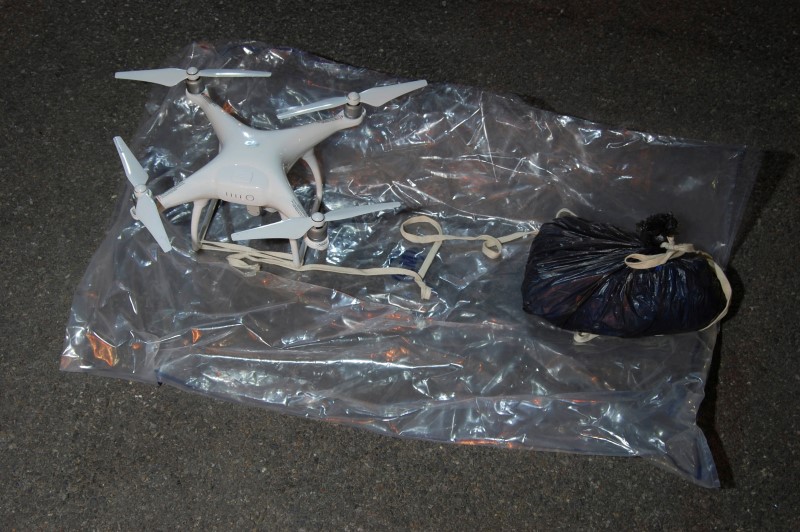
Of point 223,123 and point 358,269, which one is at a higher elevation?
point 223,123

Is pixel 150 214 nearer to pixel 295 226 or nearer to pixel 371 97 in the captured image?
pixel 295 226

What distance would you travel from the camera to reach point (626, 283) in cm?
102

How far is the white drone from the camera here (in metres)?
1.01

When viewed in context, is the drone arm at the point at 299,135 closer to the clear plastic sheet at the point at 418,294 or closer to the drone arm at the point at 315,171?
the drone arm at the point at 315,171

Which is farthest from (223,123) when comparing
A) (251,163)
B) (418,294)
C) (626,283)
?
(626,283)

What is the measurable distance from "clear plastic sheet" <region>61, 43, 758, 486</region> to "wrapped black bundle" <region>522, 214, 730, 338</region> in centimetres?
7

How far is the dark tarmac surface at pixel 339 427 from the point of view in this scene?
1.04m

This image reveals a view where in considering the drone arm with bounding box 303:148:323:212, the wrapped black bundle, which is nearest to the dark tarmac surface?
the wrapped black bundle

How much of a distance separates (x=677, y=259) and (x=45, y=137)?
1002 millimetres

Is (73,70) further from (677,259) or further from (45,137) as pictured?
(677,259)

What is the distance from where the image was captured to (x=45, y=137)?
1.27 meters

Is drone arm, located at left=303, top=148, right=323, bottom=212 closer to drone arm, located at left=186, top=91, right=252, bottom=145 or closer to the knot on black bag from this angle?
drone arm, located at left=186, top=91, right=252, bottom=145

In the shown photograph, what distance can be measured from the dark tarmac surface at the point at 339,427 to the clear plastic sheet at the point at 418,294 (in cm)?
4

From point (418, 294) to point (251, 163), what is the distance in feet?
1.01
